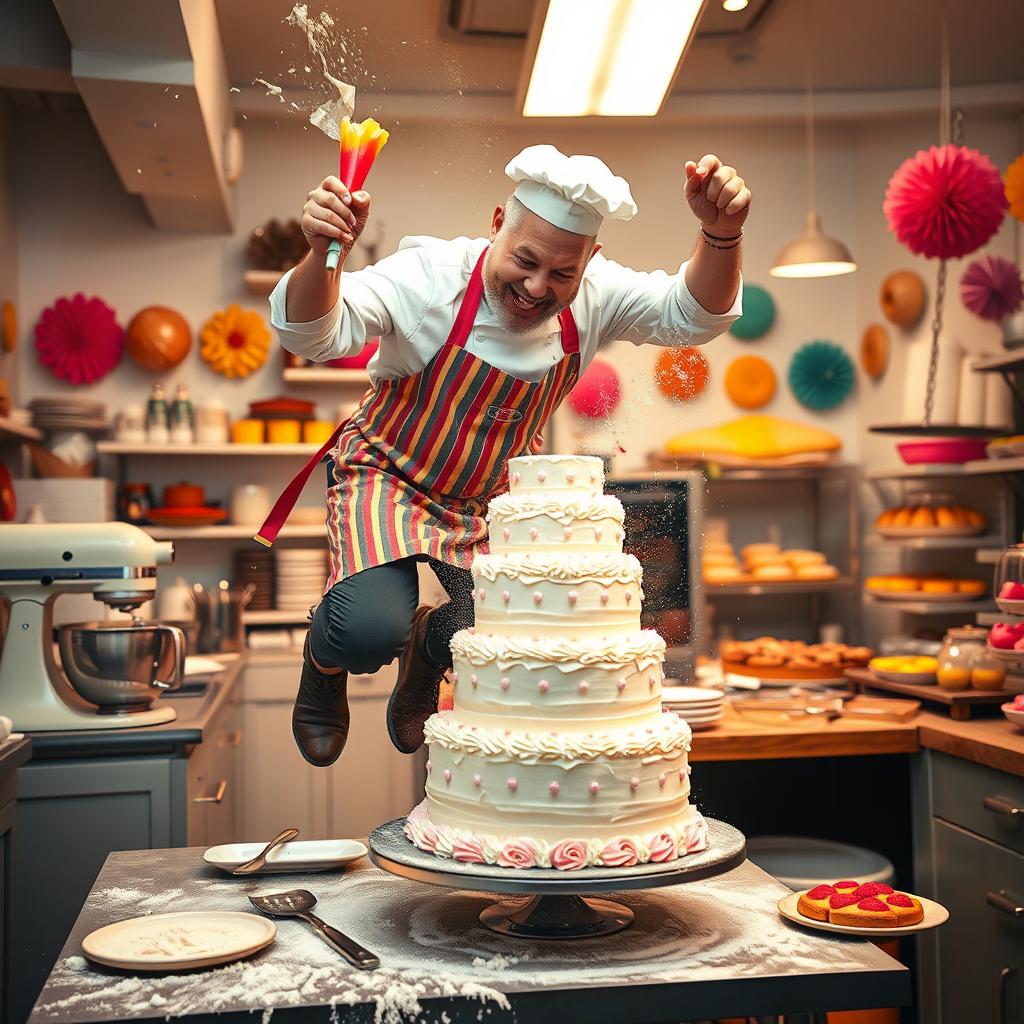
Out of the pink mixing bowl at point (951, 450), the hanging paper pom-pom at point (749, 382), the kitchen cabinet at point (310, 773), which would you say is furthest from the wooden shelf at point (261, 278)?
the pink mixing bowl at point (951, 450)

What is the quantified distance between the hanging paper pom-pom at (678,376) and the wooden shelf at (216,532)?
7.44ft

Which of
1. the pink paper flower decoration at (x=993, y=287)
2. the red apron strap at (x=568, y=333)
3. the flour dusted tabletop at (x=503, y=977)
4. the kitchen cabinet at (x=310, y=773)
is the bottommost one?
the kitchen cabinet at (x=310, y=773)

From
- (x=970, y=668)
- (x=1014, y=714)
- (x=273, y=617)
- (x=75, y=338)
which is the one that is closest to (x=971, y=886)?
(x=1014, y=714)

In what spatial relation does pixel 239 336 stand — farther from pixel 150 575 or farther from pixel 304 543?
pixel 150 575

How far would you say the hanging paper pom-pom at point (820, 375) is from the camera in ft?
19.4

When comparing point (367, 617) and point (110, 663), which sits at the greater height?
point (367, 617)

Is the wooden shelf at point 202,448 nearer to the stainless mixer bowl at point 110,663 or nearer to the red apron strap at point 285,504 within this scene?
the stainless mixer bowl at point 110,663

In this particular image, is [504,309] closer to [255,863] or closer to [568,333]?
[568,333]

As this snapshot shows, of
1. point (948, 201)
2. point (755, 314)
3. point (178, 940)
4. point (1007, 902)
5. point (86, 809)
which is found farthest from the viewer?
point (755, 314)

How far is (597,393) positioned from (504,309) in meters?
3.35

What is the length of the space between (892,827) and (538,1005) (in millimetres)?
2281

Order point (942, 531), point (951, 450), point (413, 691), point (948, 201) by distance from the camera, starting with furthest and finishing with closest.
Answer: point (951, 450), point (942, 531), point (948, 201), point (413, 691)

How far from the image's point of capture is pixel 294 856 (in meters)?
1.98

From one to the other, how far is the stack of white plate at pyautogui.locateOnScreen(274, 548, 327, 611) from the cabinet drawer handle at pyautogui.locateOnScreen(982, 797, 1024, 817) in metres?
3.11
